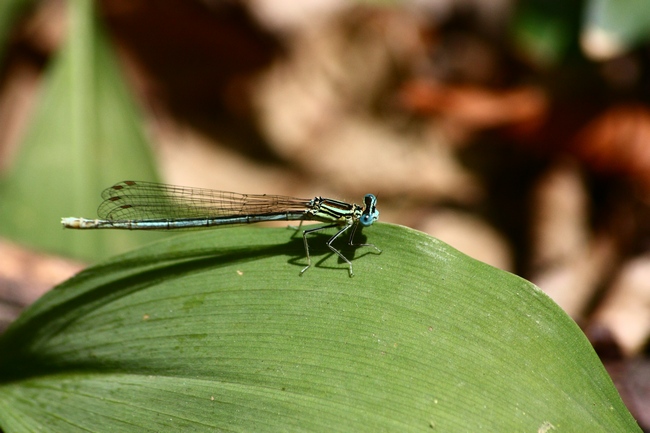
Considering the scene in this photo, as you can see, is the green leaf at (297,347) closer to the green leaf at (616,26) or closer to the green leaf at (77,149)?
the green leaf at (77,149)

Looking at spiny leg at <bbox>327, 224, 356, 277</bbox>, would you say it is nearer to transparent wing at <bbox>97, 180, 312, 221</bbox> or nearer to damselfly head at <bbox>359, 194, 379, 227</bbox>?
damselfly head at <bbox>359, 194, 379, 227</bbox>

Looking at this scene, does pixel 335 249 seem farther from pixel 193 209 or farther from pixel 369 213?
pixel 193 209

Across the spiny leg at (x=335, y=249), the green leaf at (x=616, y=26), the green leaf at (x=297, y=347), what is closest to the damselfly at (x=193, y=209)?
the spiny leg at (x=335, y=249)

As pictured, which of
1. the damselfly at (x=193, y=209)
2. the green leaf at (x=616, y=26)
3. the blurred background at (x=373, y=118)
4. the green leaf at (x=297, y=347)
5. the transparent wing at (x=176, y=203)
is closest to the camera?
the green leaf at (x=297, y=347)

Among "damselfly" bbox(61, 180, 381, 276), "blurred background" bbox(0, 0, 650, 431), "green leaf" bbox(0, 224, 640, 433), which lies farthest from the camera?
"blurred background" bbox(0, 0, 650, 431)

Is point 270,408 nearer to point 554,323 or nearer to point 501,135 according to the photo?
point 554,323

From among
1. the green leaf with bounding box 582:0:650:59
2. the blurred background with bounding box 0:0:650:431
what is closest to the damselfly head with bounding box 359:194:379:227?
the blurred background with bounding box 0:0:650:431
